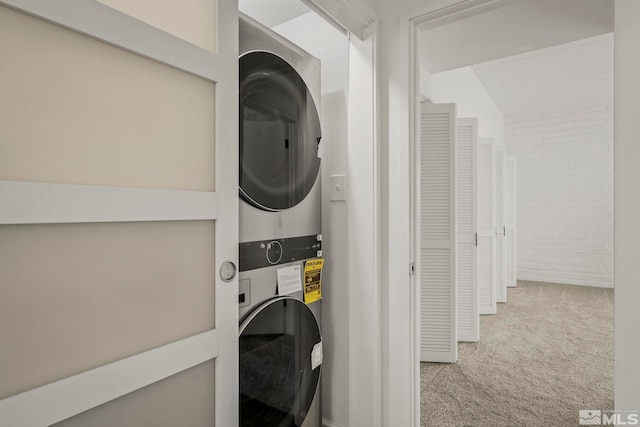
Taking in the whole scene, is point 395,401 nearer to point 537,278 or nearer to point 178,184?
point 178,184

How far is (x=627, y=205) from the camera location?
1.10m

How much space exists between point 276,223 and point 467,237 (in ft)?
7.15

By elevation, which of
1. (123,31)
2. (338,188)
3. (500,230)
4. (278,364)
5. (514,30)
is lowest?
(278,364)

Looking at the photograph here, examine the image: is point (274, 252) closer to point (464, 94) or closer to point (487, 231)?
point (487, 231)

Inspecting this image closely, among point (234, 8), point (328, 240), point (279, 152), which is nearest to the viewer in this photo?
point (234, 8)

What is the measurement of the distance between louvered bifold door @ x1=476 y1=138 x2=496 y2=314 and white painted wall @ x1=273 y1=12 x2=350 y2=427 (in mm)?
2628

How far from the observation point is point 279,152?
53.0 inches

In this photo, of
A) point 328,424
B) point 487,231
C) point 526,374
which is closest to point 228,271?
point 328,424

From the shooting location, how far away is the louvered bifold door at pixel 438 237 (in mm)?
2645

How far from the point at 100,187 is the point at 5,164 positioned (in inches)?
5.9

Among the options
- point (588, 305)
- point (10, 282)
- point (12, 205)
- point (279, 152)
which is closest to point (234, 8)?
point (279, 152)

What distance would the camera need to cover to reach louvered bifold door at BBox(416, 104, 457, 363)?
2645mm

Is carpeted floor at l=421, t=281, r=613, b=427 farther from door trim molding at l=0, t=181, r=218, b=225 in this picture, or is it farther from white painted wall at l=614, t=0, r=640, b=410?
door trim molding at l=0, t=181, r=218, b=225

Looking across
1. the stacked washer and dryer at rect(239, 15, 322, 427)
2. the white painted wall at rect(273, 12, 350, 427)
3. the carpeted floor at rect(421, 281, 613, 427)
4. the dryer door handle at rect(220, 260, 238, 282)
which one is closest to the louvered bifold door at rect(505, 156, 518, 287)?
the carpeted floor at rect(421, 281, 613, 427)
